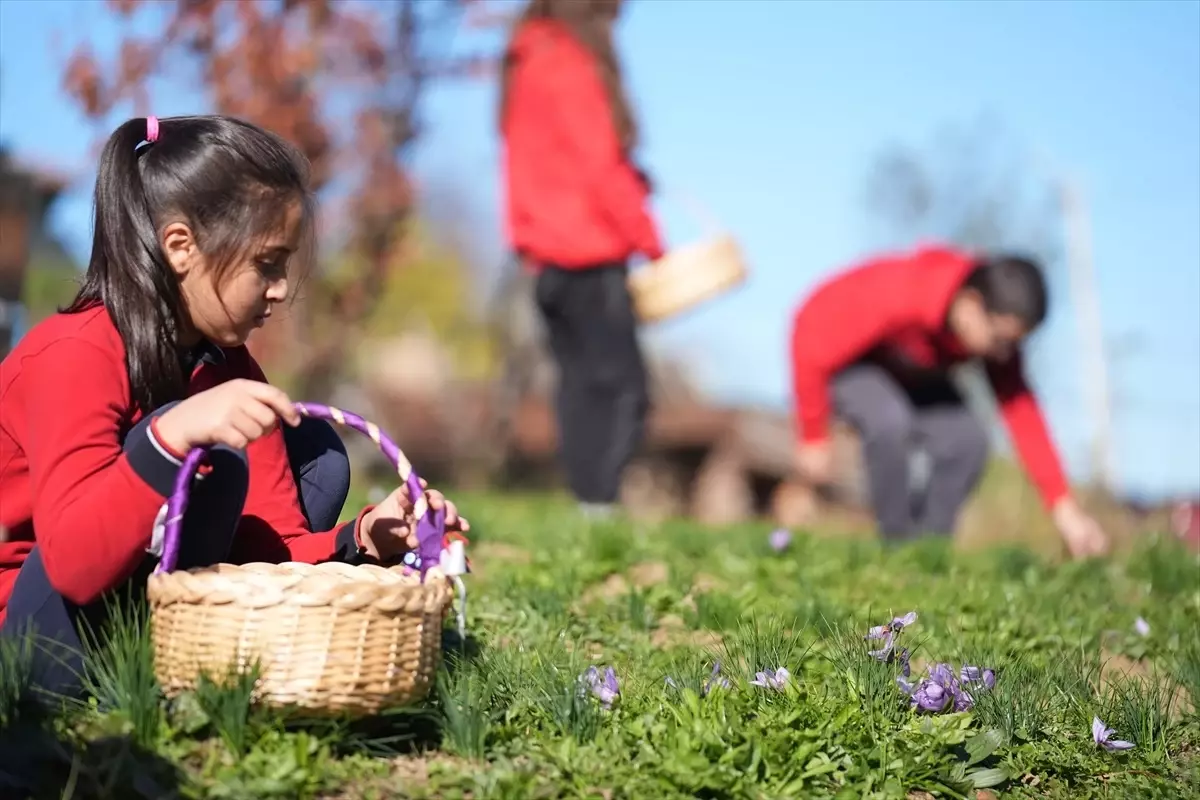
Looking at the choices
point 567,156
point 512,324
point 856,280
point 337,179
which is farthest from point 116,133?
point 512,324

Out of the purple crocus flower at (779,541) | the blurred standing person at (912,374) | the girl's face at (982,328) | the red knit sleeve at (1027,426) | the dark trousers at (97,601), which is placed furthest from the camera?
the red knit sleeve at (1027,426)

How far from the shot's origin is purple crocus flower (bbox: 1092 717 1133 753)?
8.19ft

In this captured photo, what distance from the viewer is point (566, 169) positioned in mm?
5277

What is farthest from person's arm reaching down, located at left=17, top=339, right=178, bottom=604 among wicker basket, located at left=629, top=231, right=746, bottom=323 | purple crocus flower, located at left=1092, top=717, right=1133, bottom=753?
wicker basket, located at left=629, top=231, right=746, bottom=323

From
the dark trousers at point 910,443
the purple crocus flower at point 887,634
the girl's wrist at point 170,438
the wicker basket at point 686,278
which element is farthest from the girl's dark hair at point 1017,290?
the girl's wrist at point 170,438

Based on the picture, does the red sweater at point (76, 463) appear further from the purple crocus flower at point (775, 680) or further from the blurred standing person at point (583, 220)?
the blurred standing person at point (583, 220)

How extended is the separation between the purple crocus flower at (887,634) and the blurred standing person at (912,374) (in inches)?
120

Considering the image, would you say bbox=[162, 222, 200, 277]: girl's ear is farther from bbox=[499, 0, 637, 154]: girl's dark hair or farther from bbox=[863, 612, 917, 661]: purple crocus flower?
bbox=[499, 0, 637, 154]: girl's dark hair

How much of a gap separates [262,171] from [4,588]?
88 centimetres

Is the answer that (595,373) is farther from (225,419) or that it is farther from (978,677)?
(225,419)

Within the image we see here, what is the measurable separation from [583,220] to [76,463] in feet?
11.1

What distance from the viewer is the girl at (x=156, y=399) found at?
79.7 inches

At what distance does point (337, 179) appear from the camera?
8648 mm

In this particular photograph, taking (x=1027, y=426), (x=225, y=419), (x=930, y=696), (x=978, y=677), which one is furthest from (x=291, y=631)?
(x=1027, y=426)
